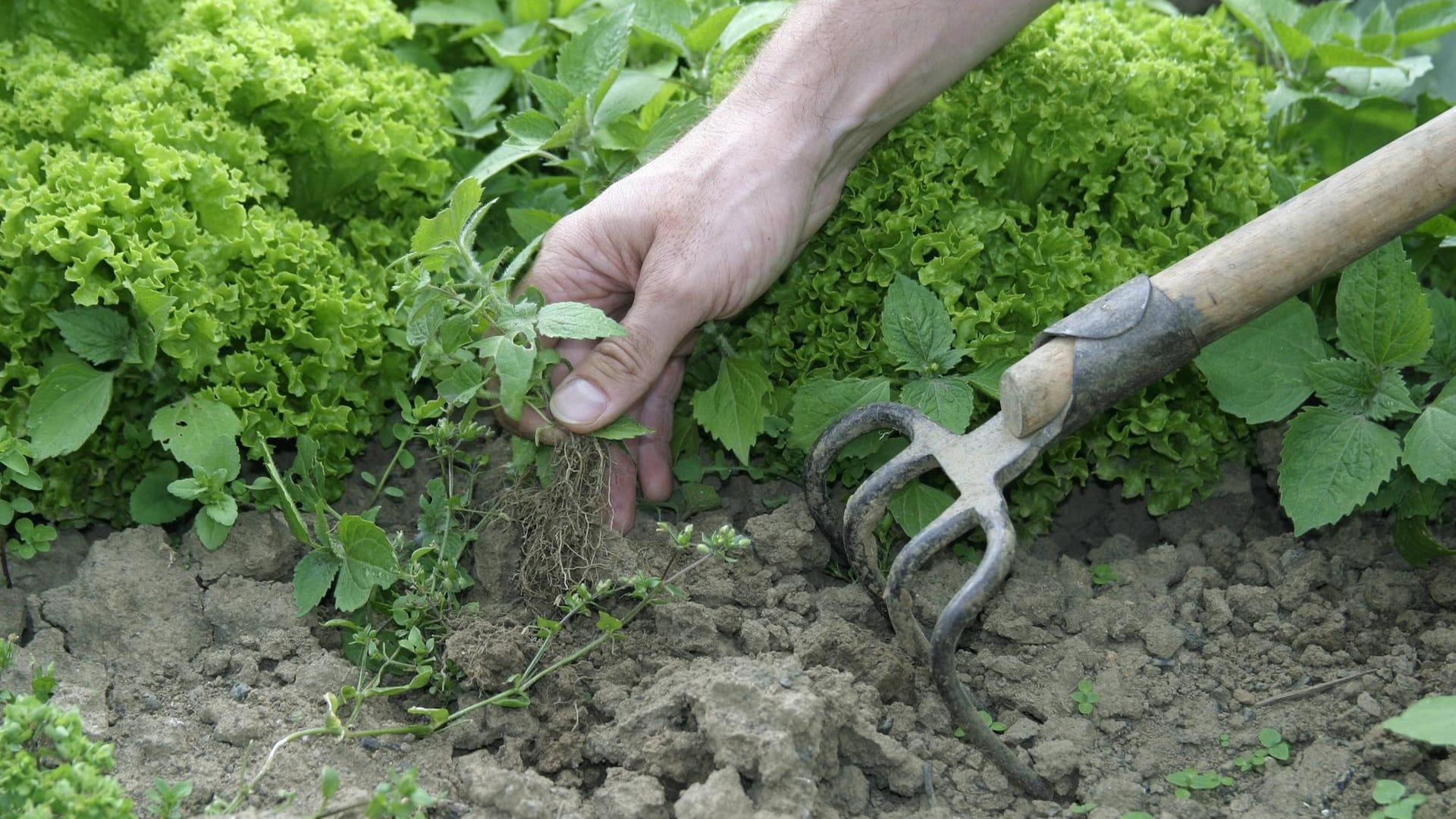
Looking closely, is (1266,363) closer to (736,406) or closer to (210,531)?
(736,406)

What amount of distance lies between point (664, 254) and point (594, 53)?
0.89 m

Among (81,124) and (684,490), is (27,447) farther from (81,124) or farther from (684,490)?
(684,490)

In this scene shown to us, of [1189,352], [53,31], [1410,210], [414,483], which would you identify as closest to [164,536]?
[414,483]

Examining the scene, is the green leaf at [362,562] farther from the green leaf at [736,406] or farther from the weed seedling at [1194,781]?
the weed seedling at [1194,781]

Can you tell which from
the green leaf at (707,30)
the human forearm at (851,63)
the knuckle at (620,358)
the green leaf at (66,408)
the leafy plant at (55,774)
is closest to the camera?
the leafy plant at (55,774)

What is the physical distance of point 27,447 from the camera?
8.14 ft

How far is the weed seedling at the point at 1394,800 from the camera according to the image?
6.31 feet

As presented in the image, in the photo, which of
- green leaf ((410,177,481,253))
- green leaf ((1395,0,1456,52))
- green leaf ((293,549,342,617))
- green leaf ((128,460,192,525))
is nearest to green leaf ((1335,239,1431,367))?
green leaf ((1395,0,1456,52))

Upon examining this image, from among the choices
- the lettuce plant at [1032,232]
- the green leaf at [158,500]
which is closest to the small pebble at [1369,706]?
the lettuce plant at [1032,232]

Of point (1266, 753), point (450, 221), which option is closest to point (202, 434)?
point (450, 221)

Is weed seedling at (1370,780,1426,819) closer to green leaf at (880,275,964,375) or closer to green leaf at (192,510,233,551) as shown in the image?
green leaf at (880,275,964,375)

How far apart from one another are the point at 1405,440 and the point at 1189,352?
1.73ft

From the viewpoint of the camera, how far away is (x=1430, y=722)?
1.88 metres

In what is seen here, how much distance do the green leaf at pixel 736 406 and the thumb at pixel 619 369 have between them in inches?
10.4
